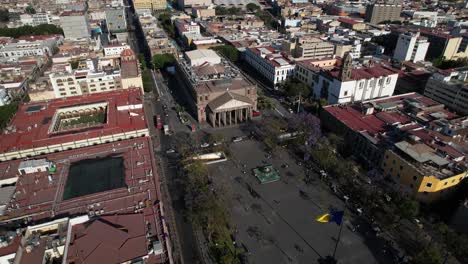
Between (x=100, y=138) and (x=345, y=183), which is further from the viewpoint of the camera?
(x=100, y=138)

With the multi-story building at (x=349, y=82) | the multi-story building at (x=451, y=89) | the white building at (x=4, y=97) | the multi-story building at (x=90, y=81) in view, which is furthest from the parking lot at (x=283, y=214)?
the white building at (x=4, y=97)

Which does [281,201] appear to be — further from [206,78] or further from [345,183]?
[206,78]

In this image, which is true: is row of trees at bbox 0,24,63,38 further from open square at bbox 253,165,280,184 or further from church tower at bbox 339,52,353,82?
open square at bbox 253,165,280,184

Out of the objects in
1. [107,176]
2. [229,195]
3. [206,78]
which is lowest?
[229,195]

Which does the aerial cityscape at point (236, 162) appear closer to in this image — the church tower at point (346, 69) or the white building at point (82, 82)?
the white building at point (82, 82)

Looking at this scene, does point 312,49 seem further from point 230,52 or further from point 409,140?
point 409,140

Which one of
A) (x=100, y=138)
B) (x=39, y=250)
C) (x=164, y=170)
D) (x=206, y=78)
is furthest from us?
(x=206, y=78)

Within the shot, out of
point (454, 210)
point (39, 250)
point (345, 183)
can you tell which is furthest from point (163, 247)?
point (454, 210)
